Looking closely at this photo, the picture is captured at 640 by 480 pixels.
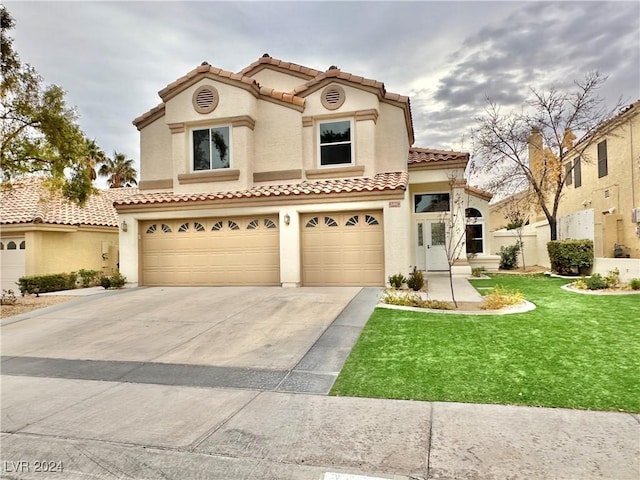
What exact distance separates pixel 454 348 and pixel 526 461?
9.89ft

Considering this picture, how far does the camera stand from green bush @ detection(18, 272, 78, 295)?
15531 mm

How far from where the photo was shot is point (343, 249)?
13.3 meters

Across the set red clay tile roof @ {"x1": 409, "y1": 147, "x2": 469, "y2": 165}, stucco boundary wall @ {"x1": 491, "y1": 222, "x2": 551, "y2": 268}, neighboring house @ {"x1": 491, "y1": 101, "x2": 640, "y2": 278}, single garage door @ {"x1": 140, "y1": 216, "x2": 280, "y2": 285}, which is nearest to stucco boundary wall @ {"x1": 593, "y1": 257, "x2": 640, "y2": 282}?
neighboring house @ {"x1": 491, "y1": 101, "x2": 640, "y2": 278}

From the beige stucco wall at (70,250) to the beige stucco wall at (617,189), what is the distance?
2267 cm

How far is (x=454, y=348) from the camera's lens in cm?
632

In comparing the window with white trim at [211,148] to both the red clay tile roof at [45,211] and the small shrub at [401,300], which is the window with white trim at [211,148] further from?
the small shrub at [401,300]

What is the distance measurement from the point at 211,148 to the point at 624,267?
1506 cm

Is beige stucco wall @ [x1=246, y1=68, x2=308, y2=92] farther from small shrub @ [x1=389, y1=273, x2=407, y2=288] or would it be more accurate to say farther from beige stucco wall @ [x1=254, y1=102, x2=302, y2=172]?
small shrub @ [x1=389, y1=273, x2=407, y2=288]

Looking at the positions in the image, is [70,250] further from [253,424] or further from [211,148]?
[253,424]

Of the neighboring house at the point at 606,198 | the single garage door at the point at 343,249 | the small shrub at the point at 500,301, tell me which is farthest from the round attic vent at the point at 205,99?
the neighboring house at the point at 606,198

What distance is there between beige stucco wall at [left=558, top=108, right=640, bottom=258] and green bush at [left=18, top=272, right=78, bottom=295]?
2197 centimetres

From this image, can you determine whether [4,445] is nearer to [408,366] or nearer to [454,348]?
[408,366]

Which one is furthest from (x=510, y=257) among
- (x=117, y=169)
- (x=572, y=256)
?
(x=117, y=169)

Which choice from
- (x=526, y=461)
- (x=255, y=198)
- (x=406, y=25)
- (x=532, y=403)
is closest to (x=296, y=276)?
(x=255, y=198)
